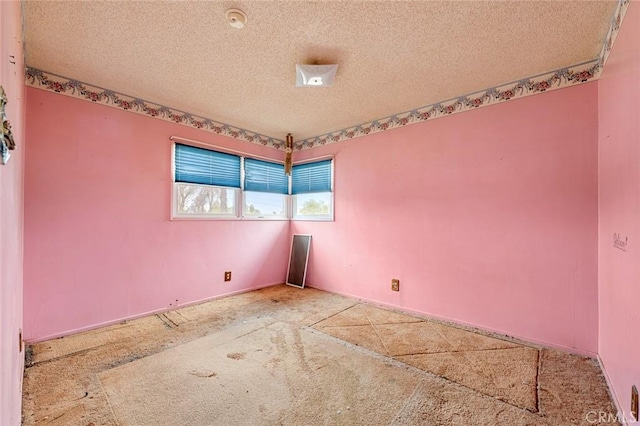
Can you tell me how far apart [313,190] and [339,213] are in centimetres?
59

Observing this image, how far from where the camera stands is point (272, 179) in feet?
13.8

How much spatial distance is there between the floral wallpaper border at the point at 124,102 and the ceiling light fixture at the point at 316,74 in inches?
65.7

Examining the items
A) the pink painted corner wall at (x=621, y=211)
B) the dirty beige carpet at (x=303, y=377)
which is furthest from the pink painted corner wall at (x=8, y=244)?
the pink painted corner wall at (x=621, y=211)

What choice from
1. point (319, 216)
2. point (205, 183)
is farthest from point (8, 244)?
point (319, 216)

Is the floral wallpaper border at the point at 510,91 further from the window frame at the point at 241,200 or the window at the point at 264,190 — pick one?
the window at the point at 264,190

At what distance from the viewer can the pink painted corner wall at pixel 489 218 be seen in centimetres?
219

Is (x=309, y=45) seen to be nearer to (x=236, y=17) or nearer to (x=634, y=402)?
(x=236, y=17)

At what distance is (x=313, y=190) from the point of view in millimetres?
4105

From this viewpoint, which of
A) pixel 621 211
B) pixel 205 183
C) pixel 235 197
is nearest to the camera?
pixel 621 211

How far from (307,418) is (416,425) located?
1.90ft

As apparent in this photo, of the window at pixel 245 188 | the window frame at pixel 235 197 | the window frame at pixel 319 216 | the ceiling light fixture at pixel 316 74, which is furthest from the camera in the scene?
the window frame at pixel 319 216

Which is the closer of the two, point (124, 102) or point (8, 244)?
point (8, 244)

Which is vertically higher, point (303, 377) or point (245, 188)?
point (245, 188)

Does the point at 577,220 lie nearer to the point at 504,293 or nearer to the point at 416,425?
the point at 504,293
